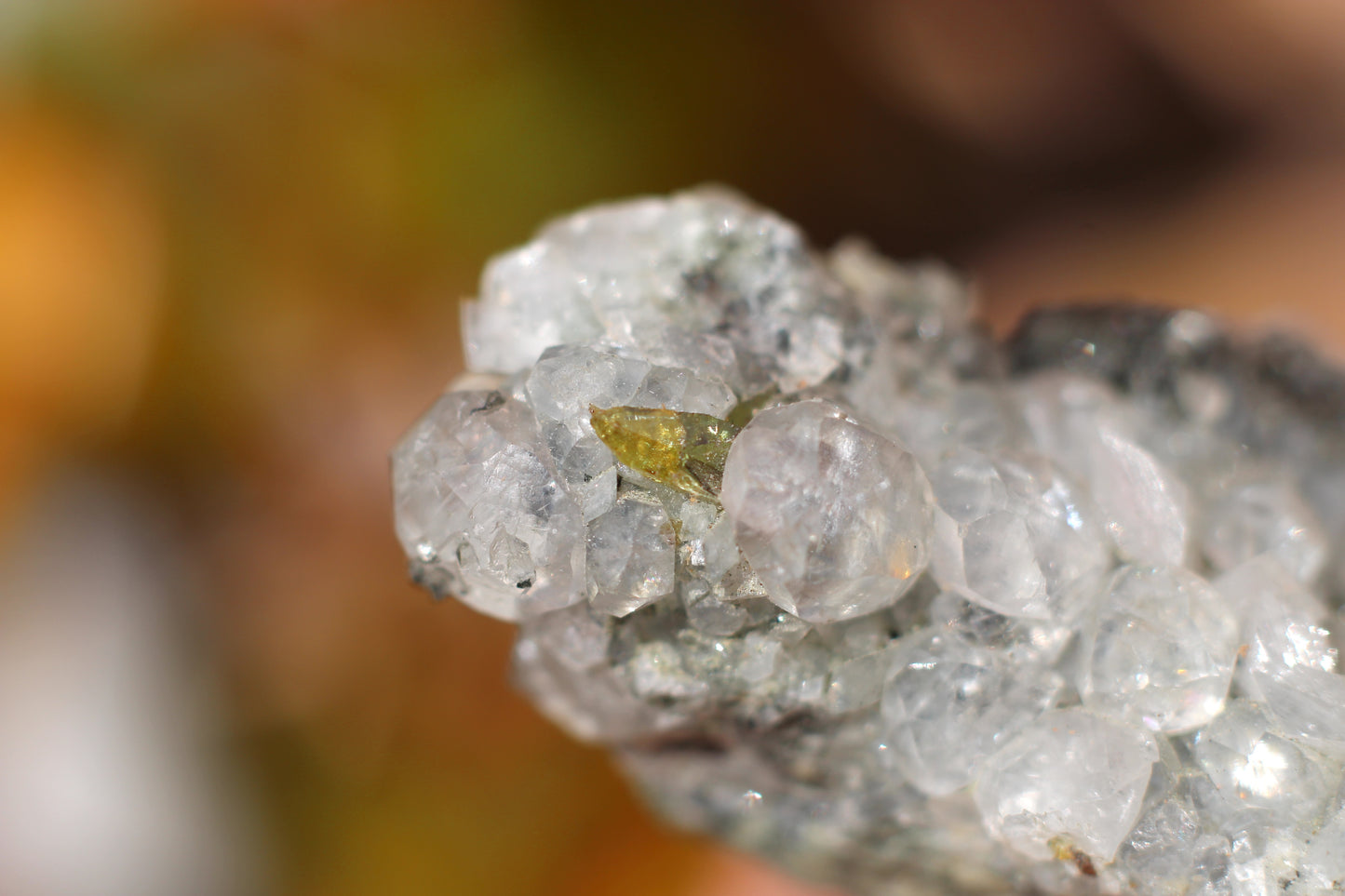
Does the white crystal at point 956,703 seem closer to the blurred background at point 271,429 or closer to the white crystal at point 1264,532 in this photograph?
the white crystal at point 1264,532

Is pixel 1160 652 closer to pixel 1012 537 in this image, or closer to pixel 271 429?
pixel 1012 537

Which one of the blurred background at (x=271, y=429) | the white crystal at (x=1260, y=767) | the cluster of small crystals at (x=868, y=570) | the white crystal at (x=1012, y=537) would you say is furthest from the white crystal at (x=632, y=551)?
the blurred background at (x=271, y=429)

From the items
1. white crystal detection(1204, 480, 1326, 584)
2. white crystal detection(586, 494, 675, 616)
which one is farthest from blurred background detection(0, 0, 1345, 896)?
white crystal detection(586, 494, 675, 616)

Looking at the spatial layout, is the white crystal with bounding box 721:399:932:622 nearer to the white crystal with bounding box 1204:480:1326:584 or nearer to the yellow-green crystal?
the yellow-green crystal

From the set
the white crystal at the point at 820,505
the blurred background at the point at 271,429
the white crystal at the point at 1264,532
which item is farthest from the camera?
the blurred background at the point at 271,429

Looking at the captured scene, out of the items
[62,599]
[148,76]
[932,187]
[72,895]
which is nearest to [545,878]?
[72,895]

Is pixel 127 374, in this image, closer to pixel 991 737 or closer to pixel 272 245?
pixel 272 245

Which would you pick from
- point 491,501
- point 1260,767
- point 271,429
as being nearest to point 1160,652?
point 1260,767
